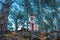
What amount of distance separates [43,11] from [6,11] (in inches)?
71.9

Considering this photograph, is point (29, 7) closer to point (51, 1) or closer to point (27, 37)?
point (51, 1)

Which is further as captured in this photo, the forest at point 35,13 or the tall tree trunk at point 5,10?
the forest at point 35,13

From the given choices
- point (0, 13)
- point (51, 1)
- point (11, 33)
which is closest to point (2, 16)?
point (0, 13)

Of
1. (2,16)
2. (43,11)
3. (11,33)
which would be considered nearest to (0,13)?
(2,16)

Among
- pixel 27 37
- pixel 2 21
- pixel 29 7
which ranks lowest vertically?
pixel 27 37

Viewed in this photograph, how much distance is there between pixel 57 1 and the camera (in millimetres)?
8219

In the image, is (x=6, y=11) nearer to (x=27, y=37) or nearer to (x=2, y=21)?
(x=2, y=21)

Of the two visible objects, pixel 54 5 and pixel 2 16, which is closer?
pixel 2 16

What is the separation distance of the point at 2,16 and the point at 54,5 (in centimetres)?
263

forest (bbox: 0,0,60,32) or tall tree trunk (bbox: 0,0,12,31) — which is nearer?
tall tree trunk (bbox: 0,0,12,31)

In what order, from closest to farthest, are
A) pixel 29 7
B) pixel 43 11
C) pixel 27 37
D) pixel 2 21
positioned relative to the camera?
pixel 27 37, pixel 2 21, pixel 43 11, pixel 29 7

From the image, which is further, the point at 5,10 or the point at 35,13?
the point at 35,13

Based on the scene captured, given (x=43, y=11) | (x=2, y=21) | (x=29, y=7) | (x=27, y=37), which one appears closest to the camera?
(x=27, y=37)

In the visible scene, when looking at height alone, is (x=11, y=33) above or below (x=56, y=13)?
below
